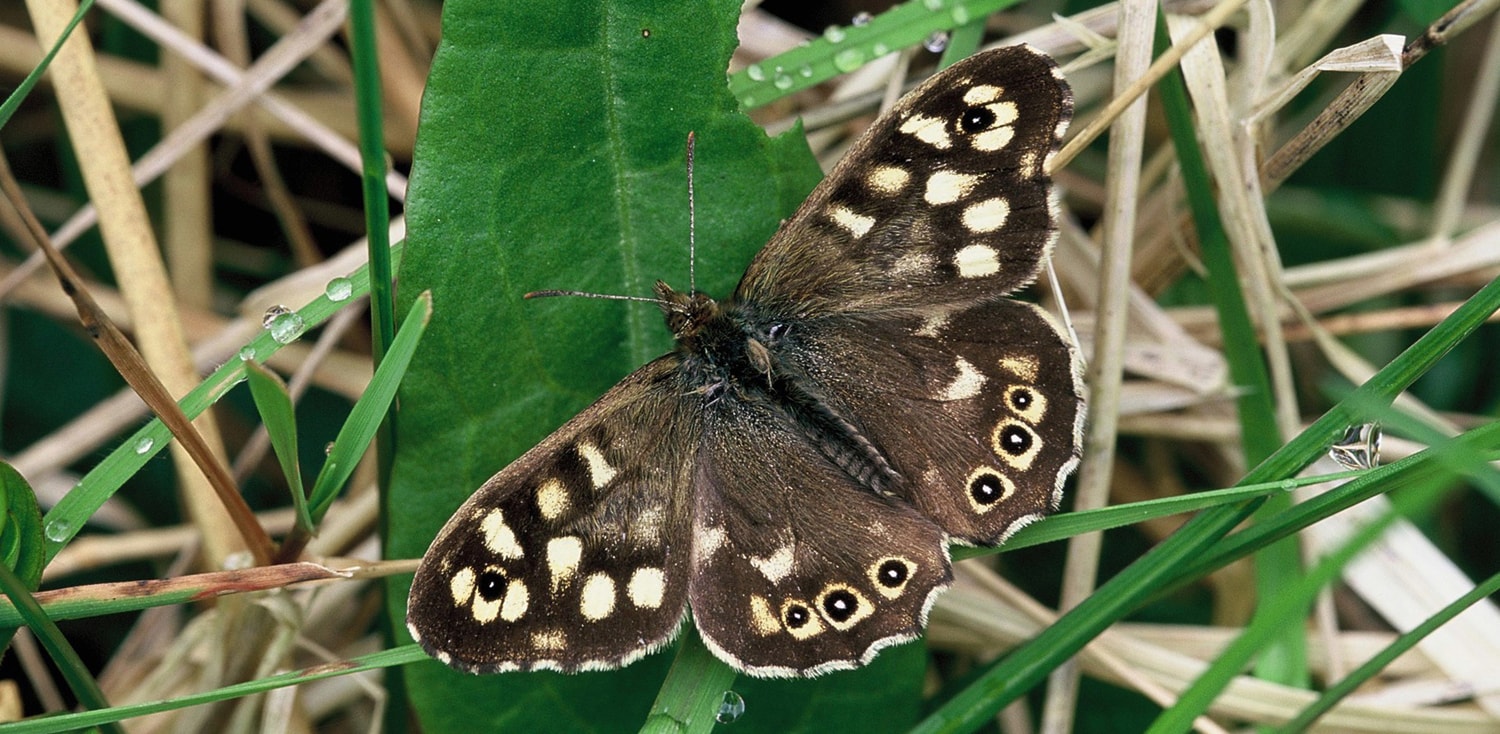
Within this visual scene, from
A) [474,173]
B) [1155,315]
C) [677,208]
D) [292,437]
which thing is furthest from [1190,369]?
[292,437]

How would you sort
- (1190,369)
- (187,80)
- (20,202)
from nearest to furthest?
(20,202) < (1190,369) < (187,80)

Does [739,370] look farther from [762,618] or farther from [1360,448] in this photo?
[1360,448]

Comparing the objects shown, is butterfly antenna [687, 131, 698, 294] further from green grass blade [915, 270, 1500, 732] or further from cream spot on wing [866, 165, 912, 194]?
green grass blade [915, 270, 1500, 732]

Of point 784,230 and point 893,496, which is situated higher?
point 784,230

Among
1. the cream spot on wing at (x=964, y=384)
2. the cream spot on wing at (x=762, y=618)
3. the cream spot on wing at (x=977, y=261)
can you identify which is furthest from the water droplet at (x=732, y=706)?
the cream spot on wing at (x=977, y=261)

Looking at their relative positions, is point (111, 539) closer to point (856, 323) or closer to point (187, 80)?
A: point (187, 80)

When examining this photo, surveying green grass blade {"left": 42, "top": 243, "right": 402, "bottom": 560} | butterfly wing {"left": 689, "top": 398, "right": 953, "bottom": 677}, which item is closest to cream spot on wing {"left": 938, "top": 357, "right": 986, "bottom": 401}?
butterfly wing {"left": 689, "top": 398, "right": 953, "bottom": 677}

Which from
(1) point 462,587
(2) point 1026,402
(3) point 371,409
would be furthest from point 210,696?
(2) point 1026,402
